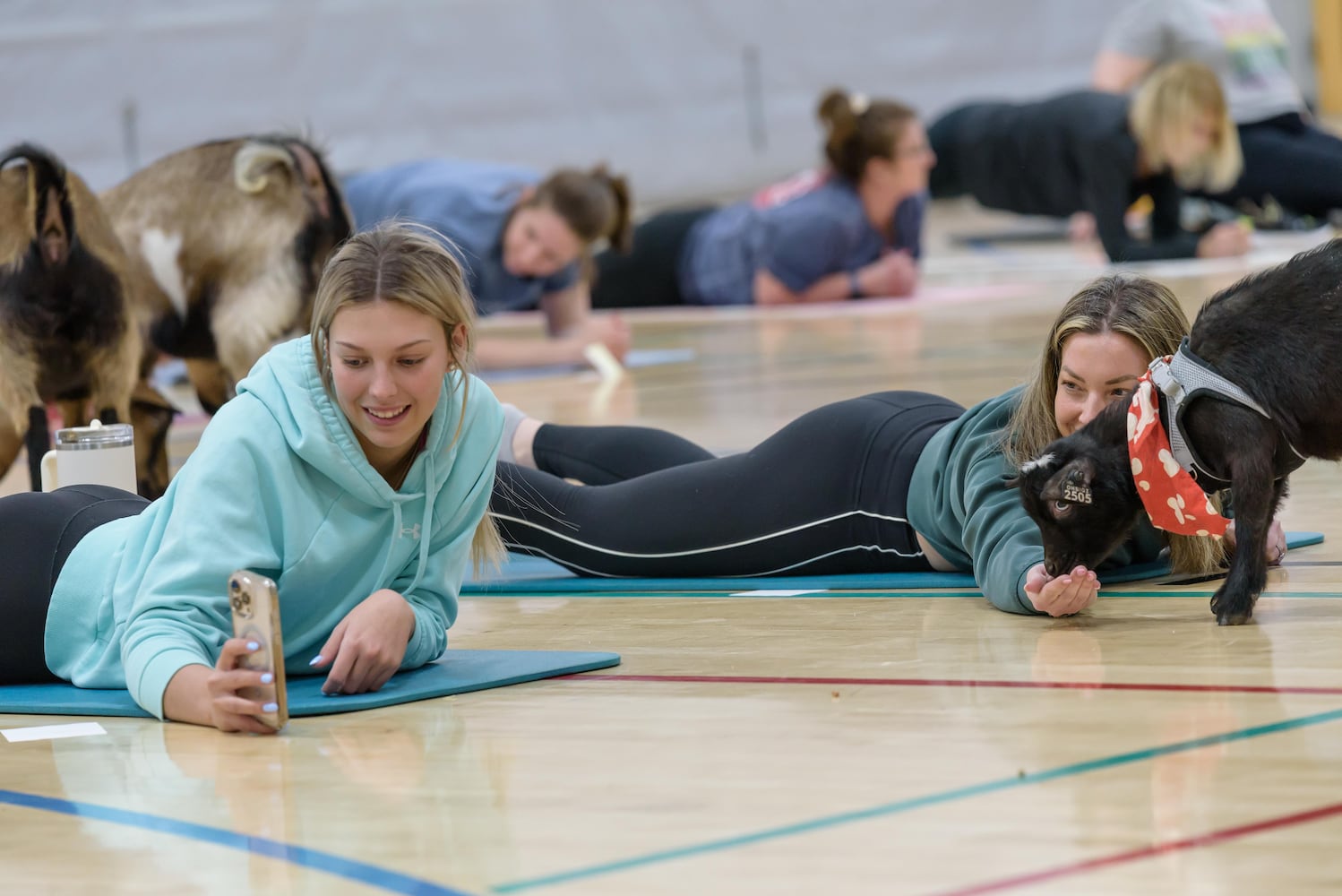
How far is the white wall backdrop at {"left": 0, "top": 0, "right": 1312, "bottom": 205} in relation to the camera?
31.9 feet

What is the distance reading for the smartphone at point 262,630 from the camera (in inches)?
72.7

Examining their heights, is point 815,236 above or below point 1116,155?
below

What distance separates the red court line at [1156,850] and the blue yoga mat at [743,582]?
3.79 ft

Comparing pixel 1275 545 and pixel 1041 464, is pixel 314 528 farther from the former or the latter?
pixel 1275 545

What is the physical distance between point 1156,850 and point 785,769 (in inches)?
15.9

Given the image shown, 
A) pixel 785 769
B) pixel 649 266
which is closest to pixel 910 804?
pixel 785 769

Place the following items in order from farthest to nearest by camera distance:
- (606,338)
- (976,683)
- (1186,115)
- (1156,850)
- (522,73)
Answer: (522,73), (1186,115), (606,338), (976,683), (1156,850)

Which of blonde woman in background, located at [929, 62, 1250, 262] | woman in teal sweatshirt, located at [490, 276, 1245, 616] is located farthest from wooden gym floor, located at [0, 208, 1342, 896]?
blonde woman in background, located at [929, 62, 1250, 262]

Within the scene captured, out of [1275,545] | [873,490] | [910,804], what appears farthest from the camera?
[873,490]

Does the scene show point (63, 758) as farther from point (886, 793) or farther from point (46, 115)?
point (46, 115)

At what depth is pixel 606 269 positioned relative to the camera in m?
8.05

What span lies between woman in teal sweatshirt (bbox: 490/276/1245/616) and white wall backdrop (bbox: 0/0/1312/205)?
704cm

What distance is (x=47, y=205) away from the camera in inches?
130

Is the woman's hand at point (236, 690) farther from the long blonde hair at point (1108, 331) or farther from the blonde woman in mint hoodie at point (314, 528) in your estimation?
the long blonde hair at point (1108, 331)
